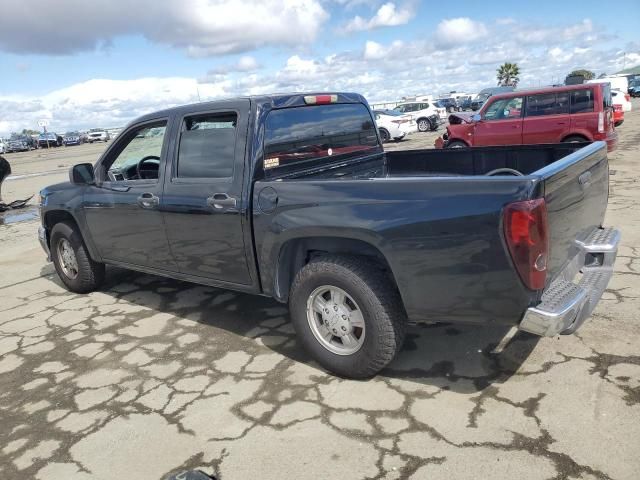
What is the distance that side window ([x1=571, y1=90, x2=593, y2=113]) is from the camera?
10.2m

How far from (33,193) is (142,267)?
11638 millimetres

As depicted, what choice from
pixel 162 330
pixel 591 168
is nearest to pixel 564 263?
pixel 591 168

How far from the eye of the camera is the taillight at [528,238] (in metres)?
2.42

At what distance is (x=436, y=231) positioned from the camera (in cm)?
267

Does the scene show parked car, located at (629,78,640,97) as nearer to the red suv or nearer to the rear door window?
the red suv

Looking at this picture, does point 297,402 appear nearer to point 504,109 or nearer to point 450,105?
point 504,109

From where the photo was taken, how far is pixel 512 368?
3271mm

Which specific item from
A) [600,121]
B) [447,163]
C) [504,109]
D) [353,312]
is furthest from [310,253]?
[504,109]

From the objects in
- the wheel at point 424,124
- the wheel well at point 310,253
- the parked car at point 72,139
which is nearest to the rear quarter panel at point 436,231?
the wheel well at point 310,253

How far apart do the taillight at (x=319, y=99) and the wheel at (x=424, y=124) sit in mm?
24015

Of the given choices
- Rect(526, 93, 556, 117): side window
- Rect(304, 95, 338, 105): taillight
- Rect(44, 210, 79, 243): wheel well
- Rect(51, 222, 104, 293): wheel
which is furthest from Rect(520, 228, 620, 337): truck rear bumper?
Rect(526, 93, 556, 117): side window

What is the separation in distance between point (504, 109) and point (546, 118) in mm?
973

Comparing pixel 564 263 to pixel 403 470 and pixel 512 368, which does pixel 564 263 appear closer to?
pixel 512 368

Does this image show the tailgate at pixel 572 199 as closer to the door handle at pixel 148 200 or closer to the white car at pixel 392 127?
the door handle at pixel 148 200
